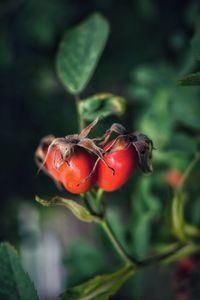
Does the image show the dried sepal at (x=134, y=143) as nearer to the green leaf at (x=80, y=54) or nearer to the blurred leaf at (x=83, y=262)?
the green leaf at (x=80, y=54)

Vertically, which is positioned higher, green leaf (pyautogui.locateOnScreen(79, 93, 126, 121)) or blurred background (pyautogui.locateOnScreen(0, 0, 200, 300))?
green leaf (pyautogui.locateOnScreen(79, 93, 126, 121))

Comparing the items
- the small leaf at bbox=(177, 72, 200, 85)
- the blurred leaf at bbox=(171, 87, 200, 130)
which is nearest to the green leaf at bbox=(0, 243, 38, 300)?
the small leaf at bbox=(177, 72, 200, 85)

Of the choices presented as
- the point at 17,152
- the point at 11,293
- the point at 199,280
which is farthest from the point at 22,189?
the point at 11,293

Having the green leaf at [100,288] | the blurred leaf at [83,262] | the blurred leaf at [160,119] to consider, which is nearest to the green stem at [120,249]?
the green leaf at [100,288]

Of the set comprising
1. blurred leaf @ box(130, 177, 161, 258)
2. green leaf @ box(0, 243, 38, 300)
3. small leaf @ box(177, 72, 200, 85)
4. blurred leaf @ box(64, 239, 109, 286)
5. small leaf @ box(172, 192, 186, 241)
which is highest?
small leaf @ box(177, 72, 200, 85)

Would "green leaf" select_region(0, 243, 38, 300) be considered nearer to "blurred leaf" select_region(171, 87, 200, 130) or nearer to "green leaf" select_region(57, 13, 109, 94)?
"green leaf" select_region(57, 13, 109, 94)

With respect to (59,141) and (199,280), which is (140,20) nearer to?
(199,280)
